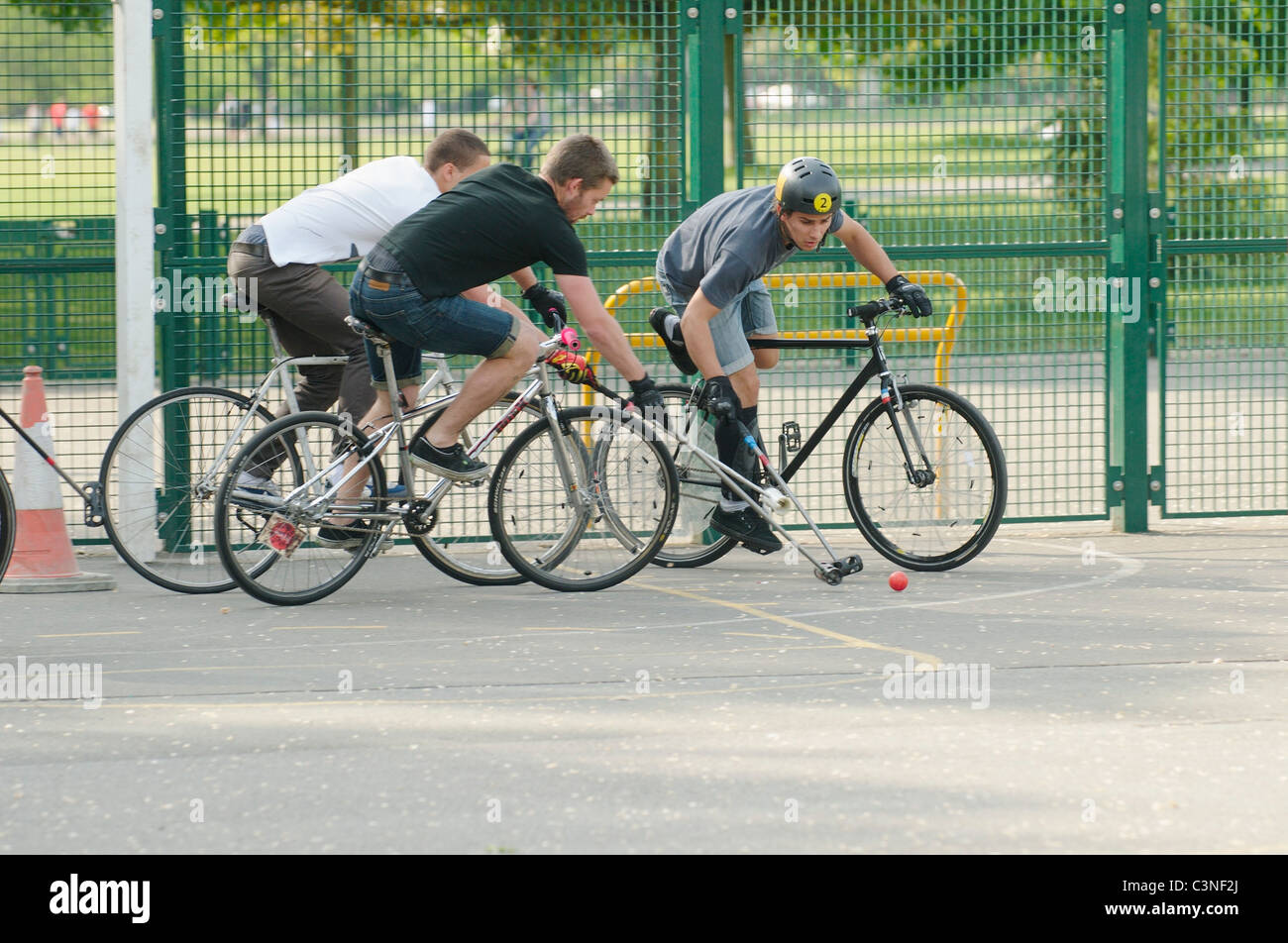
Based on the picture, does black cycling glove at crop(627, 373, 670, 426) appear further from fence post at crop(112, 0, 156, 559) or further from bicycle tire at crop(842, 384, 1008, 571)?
fence post at crop(112, 0, 156, 559)

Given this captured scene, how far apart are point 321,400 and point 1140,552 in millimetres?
3622

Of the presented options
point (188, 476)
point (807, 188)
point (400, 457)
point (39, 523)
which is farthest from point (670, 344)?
Answer: point (39, 523)

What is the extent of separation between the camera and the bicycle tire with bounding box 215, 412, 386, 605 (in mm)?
6742

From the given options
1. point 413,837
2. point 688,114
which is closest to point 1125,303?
point 688,114

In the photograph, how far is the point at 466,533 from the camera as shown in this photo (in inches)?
305

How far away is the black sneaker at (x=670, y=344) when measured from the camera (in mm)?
7641

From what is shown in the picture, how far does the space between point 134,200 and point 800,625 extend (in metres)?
3.49

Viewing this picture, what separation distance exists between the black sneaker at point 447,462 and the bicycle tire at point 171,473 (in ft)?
2.15

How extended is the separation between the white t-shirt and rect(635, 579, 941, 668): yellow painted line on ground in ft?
5.89

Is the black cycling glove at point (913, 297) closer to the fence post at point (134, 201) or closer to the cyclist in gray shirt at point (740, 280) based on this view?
the cyclist in gray shirt at point (740, 280)

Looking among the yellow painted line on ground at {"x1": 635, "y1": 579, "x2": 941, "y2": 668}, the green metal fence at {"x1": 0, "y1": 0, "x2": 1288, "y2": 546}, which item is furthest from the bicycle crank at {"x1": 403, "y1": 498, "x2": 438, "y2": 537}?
the green metal fence at {"x1": 0, "y1": 0, "x2": 1288, "y2": 546}

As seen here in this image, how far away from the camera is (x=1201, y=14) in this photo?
856cm

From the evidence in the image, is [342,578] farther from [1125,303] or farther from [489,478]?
[1125,303]

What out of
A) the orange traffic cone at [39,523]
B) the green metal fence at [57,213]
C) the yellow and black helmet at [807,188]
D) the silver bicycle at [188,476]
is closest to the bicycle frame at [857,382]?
the yellow and black helmet at [807,188]
